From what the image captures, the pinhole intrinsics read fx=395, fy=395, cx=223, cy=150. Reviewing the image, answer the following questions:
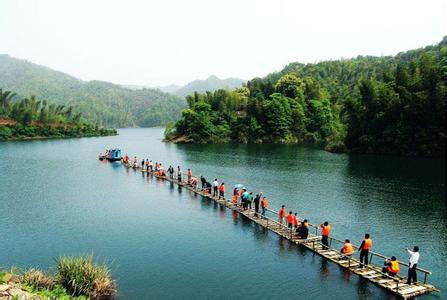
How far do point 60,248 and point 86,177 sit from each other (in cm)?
3356

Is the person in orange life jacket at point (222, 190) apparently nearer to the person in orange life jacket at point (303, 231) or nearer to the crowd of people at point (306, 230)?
the crowd of people at point (306, 230)

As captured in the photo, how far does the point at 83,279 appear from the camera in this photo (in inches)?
812

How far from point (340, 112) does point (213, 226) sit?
125496 mm

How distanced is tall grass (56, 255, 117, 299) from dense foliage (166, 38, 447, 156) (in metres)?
77.5

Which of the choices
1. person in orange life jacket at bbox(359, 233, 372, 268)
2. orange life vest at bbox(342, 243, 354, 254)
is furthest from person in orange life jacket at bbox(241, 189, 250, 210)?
person in orange life jacket at bbox(359, 233, 372, 268)

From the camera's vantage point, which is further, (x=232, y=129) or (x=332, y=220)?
(x=232, y=129)

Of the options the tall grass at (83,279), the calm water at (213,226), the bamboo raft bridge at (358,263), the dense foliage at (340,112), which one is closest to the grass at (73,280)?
the tall grass at (83,279)

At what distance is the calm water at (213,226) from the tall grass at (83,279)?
1.34 m

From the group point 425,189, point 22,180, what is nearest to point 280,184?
point 425,189

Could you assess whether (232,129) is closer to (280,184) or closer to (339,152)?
(339,152)

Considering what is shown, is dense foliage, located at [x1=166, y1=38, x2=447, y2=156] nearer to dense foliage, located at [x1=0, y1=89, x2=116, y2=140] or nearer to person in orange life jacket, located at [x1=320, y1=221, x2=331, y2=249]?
dense foliage, located at [x1=0, y1=89, x2=116, y2=140]

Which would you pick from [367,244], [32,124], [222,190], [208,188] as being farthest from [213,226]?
[32,124]

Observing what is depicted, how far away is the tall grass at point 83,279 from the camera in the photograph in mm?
20453

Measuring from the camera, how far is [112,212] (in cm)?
3931
